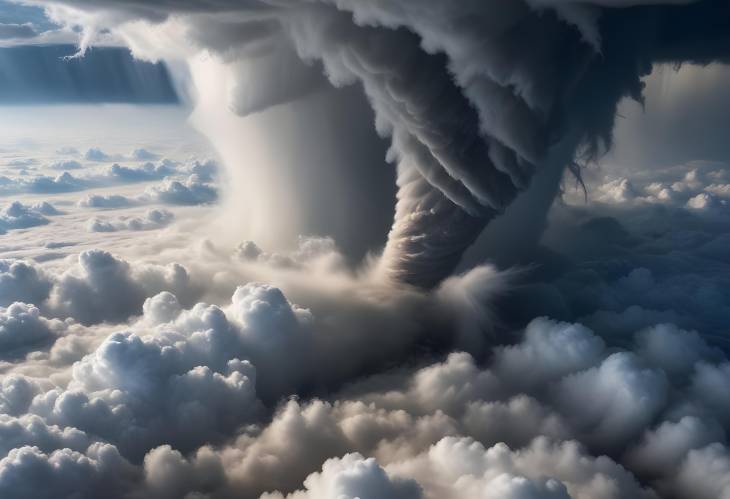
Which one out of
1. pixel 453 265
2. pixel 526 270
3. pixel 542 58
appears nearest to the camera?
pixel 542 58

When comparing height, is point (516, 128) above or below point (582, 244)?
below

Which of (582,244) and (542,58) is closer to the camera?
(542,58)

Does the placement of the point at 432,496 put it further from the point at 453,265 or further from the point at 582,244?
the point at 582,244

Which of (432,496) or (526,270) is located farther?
(526,270)

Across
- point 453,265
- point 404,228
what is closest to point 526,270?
point 453,265

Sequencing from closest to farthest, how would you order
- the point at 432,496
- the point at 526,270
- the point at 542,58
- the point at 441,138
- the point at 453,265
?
the point at 542,58 < the point at 441,138 < the point at 432,496 < the point at 453,265 < the point at 526,270

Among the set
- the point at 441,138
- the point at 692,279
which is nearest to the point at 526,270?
the point at 441,138

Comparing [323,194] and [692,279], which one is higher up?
[692,279]

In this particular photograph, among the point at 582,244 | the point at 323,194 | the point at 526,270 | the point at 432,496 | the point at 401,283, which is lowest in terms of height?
the point at 432,496

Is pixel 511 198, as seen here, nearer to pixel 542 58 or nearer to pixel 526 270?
pixel 542 58
